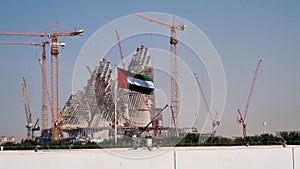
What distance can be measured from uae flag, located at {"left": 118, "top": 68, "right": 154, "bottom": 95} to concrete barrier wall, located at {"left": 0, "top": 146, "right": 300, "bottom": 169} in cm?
214

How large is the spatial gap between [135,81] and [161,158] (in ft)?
9.89

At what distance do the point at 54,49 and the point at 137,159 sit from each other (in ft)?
123

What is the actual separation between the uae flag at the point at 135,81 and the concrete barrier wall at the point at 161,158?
7.02 ft

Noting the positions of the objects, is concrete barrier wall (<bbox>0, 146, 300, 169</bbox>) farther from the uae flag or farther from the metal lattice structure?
the uae flag

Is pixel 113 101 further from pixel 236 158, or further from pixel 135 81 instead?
pixel 236 158

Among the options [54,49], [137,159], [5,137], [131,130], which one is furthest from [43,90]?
[137,159]

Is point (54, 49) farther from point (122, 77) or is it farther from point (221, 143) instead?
point (122, 77)

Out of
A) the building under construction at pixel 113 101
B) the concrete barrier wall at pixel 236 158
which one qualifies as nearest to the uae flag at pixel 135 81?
the building under construction at pixel 113 101

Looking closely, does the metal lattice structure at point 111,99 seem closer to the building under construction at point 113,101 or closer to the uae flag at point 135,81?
the building under construction at point 113,101

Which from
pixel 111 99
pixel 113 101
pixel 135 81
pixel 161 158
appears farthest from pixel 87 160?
pixel 135 81

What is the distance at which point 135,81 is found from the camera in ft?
42.1

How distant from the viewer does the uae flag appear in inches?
505

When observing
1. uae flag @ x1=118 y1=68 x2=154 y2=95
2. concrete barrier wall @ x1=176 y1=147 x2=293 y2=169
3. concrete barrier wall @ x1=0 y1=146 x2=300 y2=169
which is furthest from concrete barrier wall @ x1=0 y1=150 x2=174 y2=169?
uae flag @ x1=118 y1=68 x2=154 y2=95

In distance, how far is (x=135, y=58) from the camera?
14.2m
